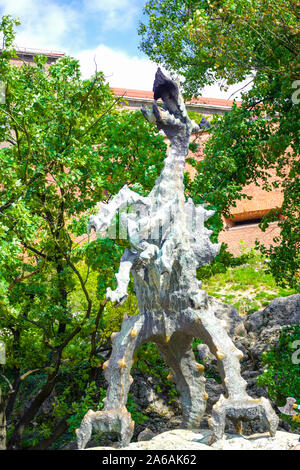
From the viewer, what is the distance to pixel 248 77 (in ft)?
32.6

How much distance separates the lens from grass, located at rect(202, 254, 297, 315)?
15133 mm

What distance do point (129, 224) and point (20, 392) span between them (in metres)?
6.19

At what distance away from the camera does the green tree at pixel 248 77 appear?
29.5 feet

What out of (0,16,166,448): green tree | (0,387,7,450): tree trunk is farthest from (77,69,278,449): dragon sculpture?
(0,387,7,450): tree trunk

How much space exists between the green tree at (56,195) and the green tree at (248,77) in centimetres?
140

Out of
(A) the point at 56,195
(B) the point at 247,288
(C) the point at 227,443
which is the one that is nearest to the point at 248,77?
(A) the point at 56,195

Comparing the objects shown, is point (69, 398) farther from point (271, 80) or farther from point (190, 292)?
point (271, 80)

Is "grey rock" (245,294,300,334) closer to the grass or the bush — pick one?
the grass

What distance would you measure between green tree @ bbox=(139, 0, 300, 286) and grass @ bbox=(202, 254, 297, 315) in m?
3.86

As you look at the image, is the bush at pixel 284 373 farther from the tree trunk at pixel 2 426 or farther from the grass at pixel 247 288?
the grass at pixel 247 288

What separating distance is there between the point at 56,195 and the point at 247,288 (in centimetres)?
848

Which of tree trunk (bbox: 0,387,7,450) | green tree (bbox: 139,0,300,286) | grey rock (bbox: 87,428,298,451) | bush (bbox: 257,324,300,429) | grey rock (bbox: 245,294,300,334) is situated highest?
green tree (bbox: 139,0,300,286)
